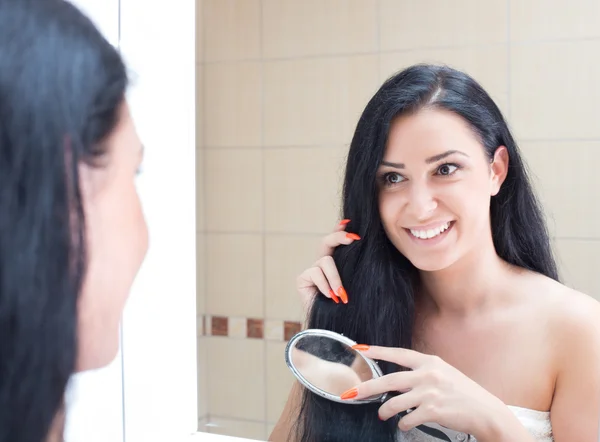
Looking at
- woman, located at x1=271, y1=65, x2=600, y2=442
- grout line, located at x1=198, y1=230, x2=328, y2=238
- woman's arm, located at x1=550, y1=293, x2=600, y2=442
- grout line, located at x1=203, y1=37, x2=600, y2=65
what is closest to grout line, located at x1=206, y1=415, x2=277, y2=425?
woman, located at x1=271, y1=65, x2=600, y2=442

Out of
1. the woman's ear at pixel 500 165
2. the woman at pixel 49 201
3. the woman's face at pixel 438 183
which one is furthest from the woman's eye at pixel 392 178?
the woman at pixel 49 201

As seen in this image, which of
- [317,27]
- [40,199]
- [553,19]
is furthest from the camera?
[317,27]

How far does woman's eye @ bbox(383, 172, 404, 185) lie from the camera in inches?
29.6

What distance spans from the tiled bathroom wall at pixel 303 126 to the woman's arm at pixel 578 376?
0.12ft

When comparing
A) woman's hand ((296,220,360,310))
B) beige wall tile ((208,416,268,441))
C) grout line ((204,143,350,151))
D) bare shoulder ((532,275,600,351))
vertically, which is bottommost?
beige wall tile ((208,416,268,441))

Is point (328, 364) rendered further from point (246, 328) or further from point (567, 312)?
point (567, 312)

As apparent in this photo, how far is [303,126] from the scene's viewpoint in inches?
32.9

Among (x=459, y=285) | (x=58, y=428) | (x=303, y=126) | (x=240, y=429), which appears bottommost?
(x=240, y=429)

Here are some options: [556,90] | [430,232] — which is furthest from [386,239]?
[556,90]

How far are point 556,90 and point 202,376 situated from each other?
1.94ft

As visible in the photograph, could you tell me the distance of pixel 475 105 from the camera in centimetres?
73

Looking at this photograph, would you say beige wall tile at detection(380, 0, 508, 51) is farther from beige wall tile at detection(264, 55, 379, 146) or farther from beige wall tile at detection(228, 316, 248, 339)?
beige wall tile at detection(228, 316, 248, 339)

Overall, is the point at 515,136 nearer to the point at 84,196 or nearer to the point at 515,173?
the point at 515,173

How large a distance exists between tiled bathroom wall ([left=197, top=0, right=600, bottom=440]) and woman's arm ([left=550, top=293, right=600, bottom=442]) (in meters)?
0.04
